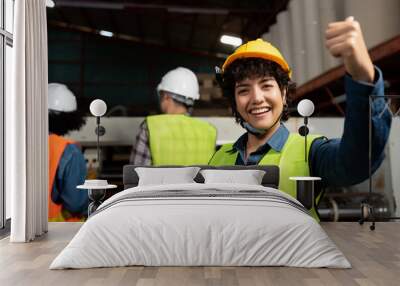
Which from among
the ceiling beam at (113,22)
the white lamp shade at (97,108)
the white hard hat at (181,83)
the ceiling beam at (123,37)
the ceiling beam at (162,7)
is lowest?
the white lamp shade at (97,108)

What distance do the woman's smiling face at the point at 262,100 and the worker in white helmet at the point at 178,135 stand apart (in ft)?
1.69

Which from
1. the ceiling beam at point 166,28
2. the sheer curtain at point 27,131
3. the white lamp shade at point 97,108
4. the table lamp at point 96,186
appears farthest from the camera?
the ceiling beam at point 166,28

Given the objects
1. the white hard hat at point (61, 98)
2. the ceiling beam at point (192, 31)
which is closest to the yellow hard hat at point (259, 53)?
the ceiling beam at point (192, 31)

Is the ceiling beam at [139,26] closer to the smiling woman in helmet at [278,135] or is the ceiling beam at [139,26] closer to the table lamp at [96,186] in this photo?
the table lamp at [96,186]

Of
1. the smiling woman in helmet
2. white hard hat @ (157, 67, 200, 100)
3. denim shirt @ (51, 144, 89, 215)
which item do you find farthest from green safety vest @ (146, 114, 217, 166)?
denim shirt @ (51, 144, 89, 215)

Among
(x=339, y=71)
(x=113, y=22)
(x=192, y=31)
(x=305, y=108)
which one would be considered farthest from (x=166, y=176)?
(x=113, y=22)

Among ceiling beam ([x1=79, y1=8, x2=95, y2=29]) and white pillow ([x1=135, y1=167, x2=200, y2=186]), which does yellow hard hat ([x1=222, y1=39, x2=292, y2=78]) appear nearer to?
white pillow ([x1=135, y1=167, x2=200, y2=186])

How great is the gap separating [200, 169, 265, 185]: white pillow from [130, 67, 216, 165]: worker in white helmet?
51 cm

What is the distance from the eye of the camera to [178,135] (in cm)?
545

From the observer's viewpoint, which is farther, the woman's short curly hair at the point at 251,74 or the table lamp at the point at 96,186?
the woman's short curly hair at the point at 251,74

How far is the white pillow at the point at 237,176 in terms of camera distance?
479cm

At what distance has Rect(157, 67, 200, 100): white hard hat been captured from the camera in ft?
18.6

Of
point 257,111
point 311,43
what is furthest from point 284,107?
point 311,43

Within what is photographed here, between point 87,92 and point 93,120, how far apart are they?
42 cm
